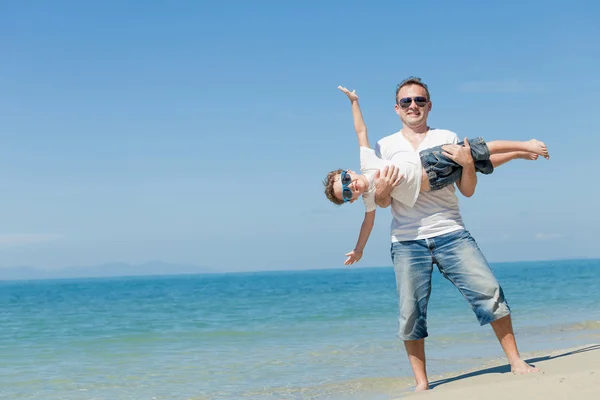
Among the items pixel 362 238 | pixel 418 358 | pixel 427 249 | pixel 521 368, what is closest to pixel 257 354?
pixel 418 358

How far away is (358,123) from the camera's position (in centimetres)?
496

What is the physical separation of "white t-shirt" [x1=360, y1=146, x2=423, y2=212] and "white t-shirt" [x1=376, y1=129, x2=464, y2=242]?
2.3 inches

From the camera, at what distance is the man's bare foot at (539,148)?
447 centimetres

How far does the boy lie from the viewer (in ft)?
14.9

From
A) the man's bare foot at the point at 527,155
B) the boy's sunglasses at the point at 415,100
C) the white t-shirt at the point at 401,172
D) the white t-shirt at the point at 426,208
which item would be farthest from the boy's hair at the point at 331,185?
the man's bare foot at the point at 527,155

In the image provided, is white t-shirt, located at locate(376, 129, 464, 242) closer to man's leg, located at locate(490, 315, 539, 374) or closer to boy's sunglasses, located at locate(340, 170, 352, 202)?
boy's sunglasses, located at locate(340, 170, 352, 202)

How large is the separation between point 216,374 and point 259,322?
7.81 m

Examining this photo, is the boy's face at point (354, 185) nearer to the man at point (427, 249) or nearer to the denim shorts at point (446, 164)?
the man at point (427, 249)

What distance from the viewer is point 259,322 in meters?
15.6

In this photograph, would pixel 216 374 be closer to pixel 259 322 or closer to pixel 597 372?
pixel 597 372

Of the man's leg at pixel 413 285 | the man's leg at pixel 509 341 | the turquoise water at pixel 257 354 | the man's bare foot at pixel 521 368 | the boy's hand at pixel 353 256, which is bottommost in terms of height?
the turquoise water at pixel 257 354

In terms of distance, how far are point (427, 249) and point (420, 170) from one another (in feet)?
1.97

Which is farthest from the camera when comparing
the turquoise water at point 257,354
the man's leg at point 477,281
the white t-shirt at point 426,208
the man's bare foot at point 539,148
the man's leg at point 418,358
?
the turquoise water at point 257,354

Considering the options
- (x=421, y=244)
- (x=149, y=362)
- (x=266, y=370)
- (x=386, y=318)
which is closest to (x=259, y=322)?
(x=386, y=318)
